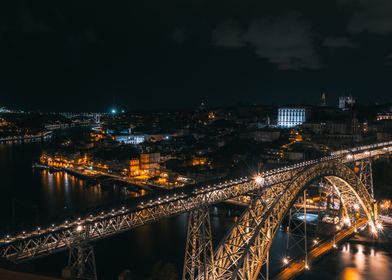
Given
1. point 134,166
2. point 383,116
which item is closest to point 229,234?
point 134,166

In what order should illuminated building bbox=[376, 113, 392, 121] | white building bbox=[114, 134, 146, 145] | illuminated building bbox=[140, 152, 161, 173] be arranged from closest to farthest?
illuminated building bbox=[140, 152, 161, 173] < illuminated building bbox=[376, 113, 392, 121] < white building bbox=[114, 134, 146, 145]

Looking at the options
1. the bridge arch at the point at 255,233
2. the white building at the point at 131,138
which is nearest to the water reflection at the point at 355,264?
the bridge arch at the point at 255,233

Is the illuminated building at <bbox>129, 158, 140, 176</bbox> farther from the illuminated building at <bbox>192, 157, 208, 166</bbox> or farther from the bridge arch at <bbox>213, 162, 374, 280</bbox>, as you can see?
the bridge arch at <bbox>213, 162, 374, 280</bbox>

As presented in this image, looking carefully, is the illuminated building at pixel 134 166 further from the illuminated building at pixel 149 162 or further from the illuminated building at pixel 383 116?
the illuminated building at pixel 383 116

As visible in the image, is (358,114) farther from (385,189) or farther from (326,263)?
(326,263)

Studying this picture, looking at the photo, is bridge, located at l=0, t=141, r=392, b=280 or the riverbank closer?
bridge, located at l=0, t=141, r=392, b=280

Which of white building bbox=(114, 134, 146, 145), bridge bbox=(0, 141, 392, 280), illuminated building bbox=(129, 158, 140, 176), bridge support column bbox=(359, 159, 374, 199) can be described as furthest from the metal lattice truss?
white building bbox=(114, 134, 146, 145)

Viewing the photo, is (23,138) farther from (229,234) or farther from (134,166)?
(229,234)
